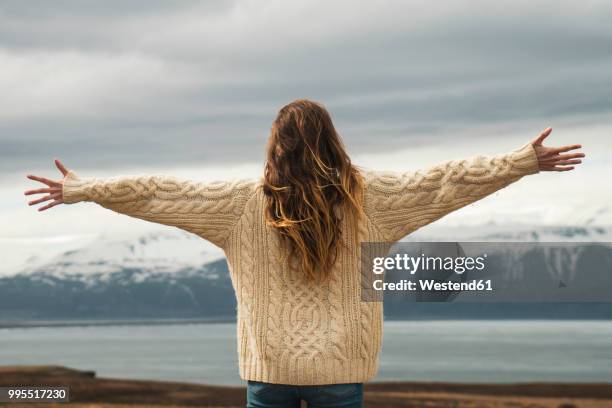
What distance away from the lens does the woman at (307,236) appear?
4.64 meters

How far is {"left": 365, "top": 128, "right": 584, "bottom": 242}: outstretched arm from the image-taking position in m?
4.85

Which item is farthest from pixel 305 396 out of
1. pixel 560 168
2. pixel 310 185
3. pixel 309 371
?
pixel 560 168

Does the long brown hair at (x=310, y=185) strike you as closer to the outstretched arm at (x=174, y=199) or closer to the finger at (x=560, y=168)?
the outstretched arm at (x=174, y=199)

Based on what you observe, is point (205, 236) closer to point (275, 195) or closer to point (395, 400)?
point (275, 195)

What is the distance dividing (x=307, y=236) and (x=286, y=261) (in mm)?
226

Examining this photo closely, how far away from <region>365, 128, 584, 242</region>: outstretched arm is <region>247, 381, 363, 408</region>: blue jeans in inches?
34.0

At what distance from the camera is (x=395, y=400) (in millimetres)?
34406

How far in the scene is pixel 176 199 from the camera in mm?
5023

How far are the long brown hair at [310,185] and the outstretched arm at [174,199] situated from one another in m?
0.27

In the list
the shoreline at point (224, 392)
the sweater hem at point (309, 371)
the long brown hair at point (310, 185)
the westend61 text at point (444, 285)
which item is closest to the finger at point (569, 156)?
the westend61 text at point (444, 285)

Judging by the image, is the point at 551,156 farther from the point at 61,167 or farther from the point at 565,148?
the point at 61,167

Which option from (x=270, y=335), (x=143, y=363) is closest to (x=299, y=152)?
(x=270, y=335)

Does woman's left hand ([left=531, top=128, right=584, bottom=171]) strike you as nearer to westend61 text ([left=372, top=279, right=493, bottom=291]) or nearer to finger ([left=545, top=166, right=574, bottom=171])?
finger ([left=545, top=166, right=574, bottom=171])

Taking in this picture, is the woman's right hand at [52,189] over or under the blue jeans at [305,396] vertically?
over
